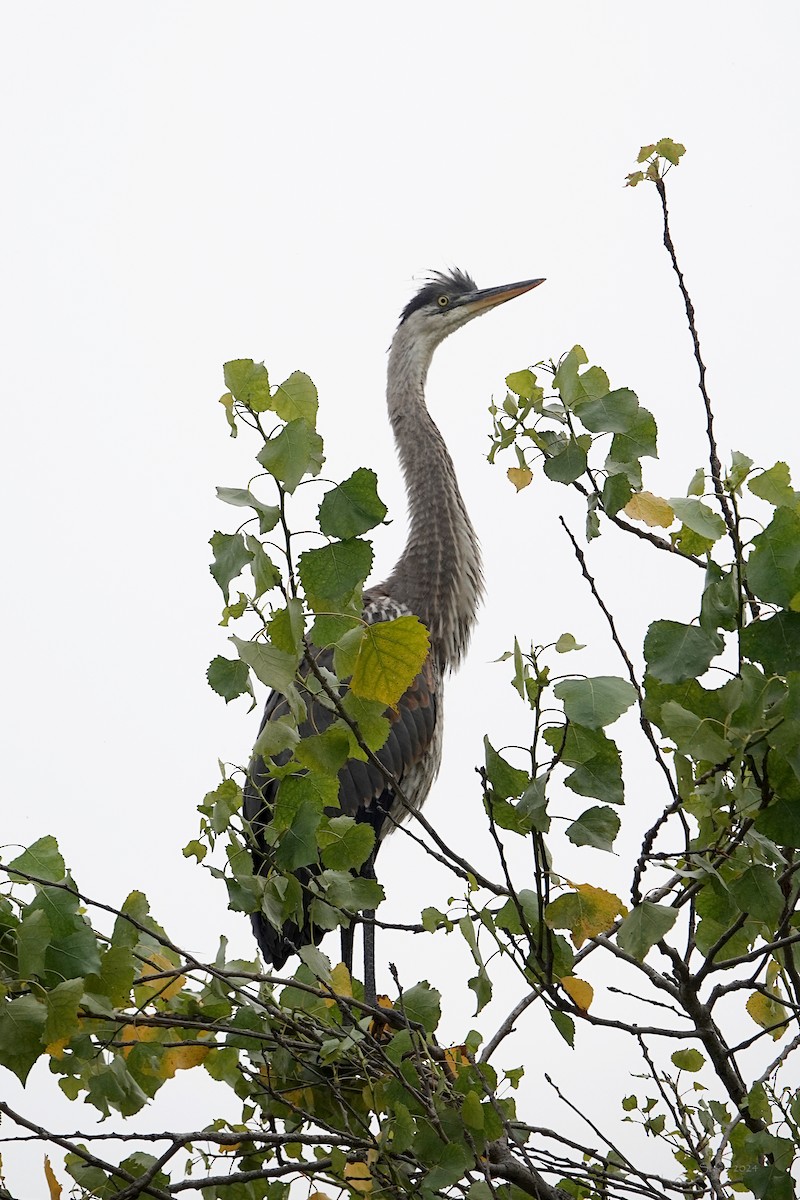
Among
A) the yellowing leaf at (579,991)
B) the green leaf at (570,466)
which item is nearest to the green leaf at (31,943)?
the yellowing leaf at (579,991)

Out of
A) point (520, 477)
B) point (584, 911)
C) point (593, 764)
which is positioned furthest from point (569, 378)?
point (584, 911)

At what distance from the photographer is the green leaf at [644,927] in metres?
1.22

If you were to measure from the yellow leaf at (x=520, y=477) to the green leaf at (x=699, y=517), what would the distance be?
295 millimetres

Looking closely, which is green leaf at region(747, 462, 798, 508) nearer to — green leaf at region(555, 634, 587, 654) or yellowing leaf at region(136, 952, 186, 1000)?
green leaf at region(555, 634, 587, 654)

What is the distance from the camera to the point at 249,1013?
5.43 feet

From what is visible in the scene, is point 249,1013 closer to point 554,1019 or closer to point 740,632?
point 554,1019

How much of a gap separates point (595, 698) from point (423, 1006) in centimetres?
64

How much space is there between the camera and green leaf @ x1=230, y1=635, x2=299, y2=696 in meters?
1.18

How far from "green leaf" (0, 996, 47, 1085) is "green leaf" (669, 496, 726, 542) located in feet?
2.83

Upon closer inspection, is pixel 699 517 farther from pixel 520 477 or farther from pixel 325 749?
pixel 325 749

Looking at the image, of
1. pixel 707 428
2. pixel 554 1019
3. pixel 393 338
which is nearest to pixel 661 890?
pixel 554 1019

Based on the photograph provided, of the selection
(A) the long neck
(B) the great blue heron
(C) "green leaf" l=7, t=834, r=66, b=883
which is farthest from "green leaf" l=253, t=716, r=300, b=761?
(A) the long neck

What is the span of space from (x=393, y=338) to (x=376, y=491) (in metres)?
4.56

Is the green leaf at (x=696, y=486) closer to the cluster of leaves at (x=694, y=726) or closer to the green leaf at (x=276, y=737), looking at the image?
the cluster of leaves at (x=694, y=726)
